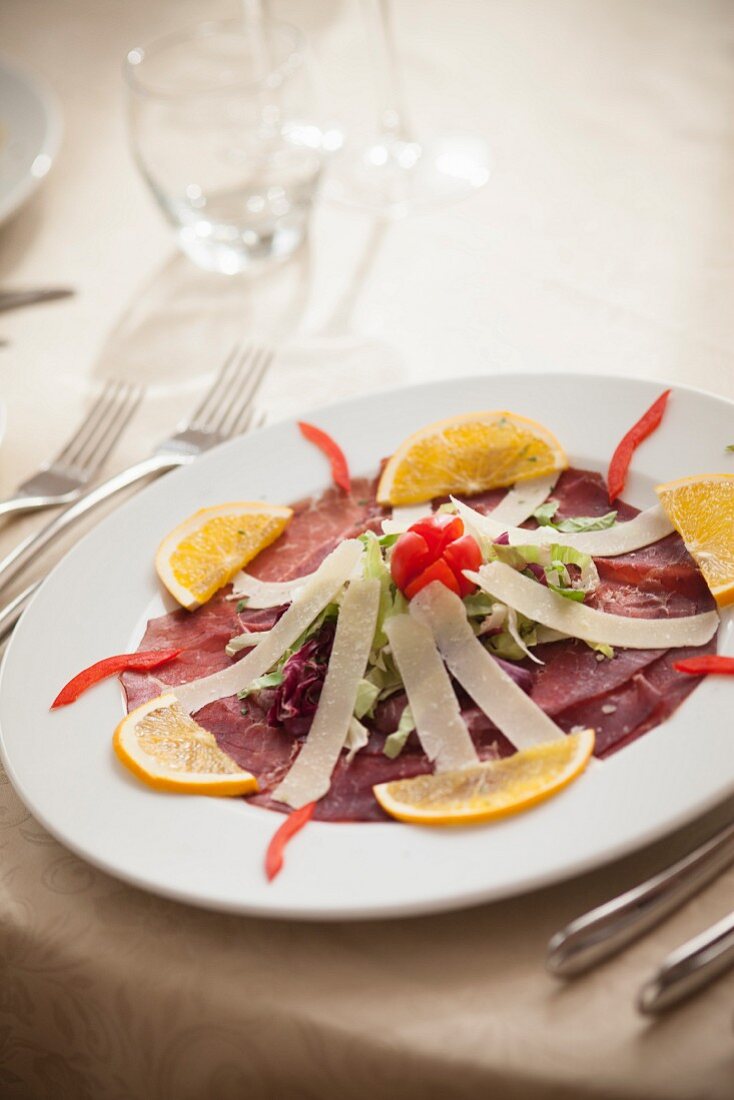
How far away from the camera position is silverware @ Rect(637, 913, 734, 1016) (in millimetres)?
1097

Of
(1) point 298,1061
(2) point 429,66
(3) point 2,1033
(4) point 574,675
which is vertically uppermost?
(2) point 429,66

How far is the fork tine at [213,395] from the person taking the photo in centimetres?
233

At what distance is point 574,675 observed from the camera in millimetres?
1441

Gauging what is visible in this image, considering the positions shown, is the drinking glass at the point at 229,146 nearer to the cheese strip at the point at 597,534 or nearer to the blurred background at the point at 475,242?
the blurred background at the point at 475,242

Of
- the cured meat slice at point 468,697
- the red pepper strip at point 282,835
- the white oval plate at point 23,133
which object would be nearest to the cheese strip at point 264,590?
the cured meat slice at point 468,697

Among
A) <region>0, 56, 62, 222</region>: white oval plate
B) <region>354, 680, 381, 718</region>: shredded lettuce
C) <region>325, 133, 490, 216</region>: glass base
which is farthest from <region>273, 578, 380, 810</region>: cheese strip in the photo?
<region>0, 56, 62, 222</region>: white oval plate

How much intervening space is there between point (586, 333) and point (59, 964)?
64.9 inches

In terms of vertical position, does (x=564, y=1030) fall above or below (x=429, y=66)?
below

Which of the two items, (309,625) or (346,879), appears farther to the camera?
(309,625)

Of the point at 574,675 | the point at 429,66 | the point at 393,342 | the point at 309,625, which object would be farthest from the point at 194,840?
the point at 429,66

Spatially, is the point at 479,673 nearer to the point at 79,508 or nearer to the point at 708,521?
the point at 708,521

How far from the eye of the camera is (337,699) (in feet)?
4.75

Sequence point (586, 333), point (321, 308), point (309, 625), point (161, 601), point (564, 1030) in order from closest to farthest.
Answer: point (564, 1030) < point (309, 625) < point (161, 601) < point (586, 333) < point (321, 308)

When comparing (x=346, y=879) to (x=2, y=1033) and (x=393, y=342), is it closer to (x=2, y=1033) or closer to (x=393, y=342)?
(x=2, y=1033)
